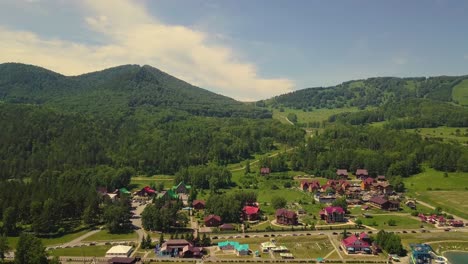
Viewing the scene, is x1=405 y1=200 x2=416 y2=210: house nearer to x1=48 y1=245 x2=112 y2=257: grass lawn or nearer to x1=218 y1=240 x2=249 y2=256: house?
x1=218 y1=240 x2=249 y2=256: house

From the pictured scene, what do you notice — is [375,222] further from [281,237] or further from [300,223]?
[281,237]

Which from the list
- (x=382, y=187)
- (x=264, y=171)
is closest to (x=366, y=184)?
(x=382, y=187)

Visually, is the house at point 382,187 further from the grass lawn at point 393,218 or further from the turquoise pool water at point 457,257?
the turquoise pool water at point 457,257

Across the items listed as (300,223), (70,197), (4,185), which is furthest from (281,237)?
(4,185)

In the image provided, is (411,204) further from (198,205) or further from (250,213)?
(198,205)

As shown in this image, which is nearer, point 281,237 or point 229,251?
point 229,251

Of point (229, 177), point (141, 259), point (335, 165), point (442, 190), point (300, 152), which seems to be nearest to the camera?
point (141, 259)

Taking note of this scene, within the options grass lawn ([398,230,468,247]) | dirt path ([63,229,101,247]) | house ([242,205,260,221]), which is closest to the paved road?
dirt path ([63,229,101,247])
